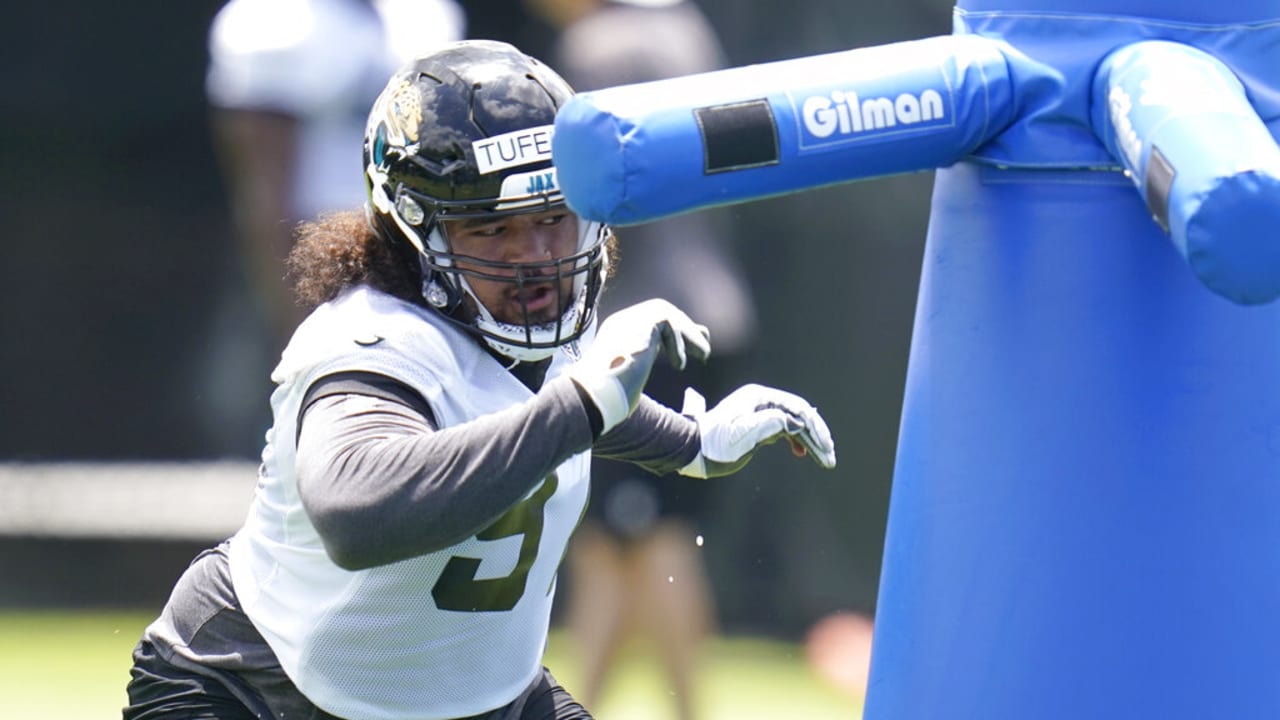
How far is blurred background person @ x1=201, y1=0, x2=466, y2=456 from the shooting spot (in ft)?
14.8

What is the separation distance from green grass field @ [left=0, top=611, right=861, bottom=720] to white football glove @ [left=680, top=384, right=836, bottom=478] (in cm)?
153

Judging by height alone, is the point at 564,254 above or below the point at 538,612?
above

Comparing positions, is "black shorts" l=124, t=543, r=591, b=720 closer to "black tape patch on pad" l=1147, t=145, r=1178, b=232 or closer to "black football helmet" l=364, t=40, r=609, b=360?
"black football helmet" l=364, t=40, r=609, b=360

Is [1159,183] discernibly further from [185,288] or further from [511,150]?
[185,288]

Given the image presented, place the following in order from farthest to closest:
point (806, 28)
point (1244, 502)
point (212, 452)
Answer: point (212, 452) < point (806, 28) < point (1244, 502)

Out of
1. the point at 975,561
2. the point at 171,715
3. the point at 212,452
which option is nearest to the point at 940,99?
the point at 975,561

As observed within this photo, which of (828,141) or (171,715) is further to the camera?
(171,715)

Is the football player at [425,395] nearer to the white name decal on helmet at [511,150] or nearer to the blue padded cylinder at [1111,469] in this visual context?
the white name decal on helmet at [511,150]

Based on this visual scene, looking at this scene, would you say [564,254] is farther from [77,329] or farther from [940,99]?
[77,329]

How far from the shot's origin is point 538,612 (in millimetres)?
2512

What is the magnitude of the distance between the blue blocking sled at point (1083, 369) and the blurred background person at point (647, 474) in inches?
77.4

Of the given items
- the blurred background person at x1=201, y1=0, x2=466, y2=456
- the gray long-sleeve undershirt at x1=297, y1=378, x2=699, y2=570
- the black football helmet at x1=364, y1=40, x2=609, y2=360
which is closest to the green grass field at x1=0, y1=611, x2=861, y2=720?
the blurred background person at x1=201, y1=0, x2=466, y2=456

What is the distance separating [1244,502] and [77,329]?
4.00 meters

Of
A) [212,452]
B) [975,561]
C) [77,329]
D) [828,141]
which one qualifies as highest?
[828,141]
